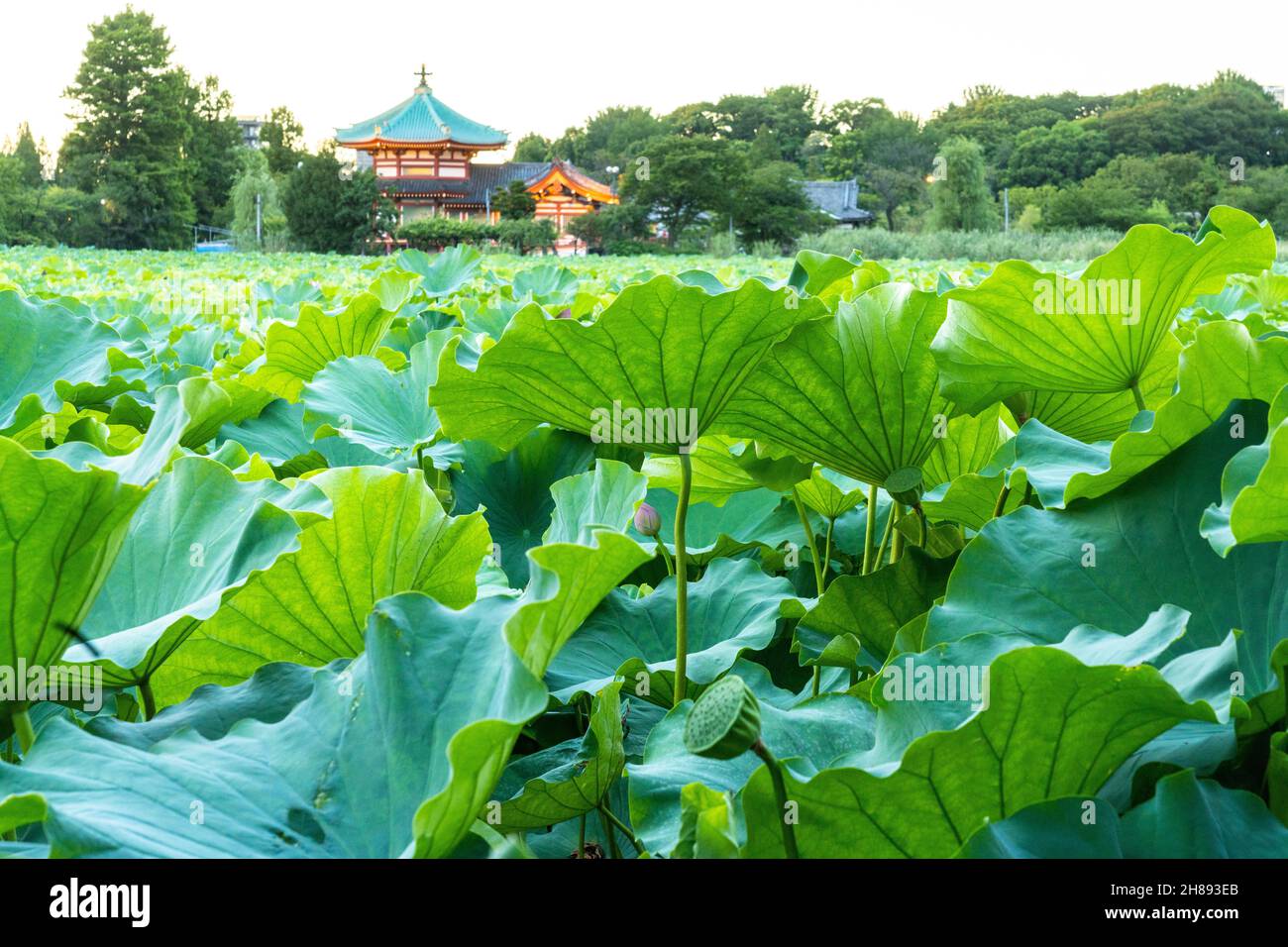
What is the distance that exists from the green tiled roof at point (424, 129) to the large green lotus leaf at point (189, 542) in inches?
1200

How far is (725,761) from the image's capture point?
45 cm

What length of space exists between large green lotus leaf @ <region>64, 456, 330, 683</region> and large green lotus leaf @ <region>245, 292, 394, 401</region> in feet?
2.47

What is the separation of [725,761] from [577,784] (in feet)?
0.21

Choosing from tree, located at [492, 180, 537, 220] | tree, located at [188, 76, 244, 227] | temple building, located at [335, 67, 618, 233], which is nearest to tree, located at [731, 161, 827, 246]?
temple building, located at [335, 67, 618, 233]

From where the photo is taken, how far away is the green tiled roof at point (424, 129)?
29188 mm

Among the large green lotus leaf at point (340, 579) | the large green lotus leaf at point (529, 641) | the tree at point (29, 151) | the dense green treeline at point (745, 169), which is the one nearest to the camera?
the large green lotus leaf at point (529, 641)

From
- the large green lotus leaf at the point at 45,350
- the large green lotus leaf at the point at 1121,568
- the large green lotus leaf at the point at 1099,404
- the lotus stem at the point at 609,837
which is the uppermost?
the large green lotus leaf at the point at 45,350

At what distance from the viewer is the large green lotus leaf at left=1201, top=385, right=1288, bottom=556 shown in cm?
35

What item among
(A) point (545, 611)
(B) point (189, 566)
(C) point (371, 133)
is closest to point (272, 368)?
(B) point (189, 566)

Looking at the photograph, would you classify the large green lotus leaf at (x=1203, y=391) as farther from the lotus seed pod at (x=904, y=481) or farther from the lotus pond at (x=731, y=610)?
the lotus seed pod at (x=904, y=481)

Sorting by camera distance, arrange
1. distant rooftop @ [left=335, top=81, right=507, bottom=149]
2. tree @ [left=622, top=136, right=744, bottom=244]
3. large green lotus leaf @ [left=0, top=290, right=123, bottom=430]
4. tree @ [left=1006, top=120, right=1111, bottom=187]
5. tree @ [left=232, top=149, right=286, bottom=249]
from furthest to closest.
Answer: tree @ [left=1006, top=120, right=1111, bottom=187] → tree @ [left=232, top=149, right=286, bottom=249] → distant rooftop @ [left=335, top=81, right=507, bottom=149] → tree @ [left=622, top=136, right=744, bottom=244] → large green lotus leaf @ [left=0, top=290, right=123, bottom=430]

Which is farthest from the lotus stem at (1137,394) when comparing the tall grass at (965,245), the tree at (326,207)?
the tree at (326,207)

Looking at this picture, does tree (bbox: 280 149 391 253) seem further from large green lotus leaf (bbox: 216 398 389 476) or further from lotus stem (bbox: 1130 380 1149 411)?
lotus stem (bbox: 1130 380 1149 411)

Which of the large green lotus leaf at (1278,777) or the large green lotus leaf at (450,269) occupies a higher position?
the large green lotus leaf at (450,269)
